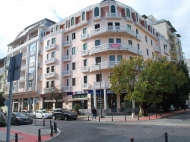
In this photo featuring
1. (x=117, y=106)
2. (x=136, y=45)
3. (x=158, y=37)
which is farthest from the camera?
(x=158, y=37)

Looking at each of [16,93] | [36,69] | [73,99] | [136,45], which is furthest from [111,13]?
[16,93]

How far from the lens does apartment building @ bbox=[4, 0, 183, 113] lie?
108 feet

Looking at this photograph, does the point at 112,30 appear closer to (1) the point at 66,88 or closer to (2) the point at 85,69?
(2) the point at 85,69

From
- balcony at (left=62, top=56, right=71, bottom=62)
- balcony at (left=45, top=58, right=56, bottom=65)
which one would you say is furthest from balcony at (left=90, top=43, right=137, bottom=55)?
balcony at (left=45, top=58, right=56, bottom=65)

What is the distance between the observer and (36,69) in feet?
144

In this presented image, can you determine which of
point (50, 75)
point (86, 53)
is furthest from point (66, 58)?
point (86, 53)

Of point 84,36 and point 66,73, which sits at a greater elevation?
point 84,36

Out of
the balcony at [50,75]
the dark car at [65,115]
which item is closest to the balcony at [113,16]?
the balcony at [50,75]

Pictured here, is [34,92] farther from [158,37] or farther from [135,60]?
[158,37]

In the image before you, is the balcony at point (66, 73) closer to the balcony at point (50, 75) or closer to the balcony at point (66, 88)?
the balcony at point (50, 75)

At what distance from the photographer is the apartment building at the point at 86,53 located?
32.9m

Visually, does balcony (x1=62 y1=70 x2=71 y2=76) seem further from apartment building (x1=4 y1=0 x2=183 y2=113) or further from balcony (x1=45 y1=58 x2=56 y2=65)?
balcony (x1=45 y1=58 x2=56 y2=65)

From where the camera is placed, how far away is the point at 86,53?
115 feet

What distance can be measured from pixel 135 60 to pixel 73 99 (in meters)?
15.8
